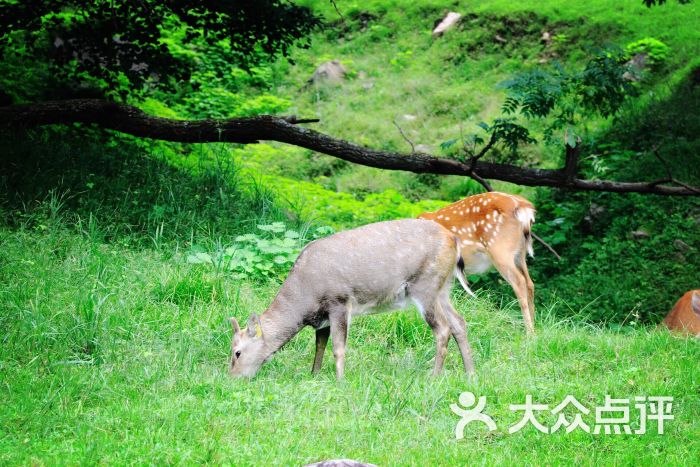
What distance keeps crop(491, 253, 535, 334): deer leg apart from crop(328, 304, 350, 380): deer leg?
8.09ft

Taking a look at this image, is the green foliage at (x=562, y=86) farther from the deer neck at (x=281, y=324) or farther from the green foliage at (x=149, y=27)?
the deer neck at (x=281, y=324)

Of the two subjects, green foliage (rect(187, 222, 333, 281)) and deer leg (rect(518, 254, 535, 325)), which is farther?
deer leg (rect(518, 254, 535, 325))

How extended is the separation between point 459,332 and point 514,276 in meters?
2.04

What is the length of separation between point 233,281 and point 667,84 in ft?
28.0

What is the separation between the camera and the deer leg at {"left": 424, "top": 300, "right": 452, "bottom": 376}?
7.45 metres

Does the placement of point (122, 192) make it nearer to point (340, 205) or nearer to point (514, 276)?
point (340, 205)

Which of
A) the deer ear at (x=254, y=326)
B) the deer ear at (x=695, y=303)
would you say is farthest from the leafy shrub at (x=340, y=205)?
the deer ear at (x=695, y=303)

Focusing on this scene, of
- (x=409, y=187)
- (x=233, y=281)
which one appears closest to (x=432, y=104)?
(x=409, y=187)

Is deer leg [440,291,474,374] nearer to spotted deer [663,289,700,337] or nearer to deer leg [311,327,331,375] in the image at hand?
deer leg [311,327,331,375]

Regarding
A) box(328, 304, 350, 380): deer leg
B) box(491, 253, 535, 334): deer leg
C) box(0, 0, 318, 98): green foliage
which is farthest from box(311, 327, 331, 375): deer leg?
box(0, 0, 318, 98): green foliage

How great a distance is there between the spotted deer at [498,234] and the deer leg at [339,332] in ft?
8.80

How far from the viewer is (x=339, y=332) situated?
285 inches

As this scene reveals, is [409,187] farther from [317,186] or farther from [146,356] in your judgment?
[146,356]

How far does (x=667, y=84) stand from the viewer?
14094 millimetres
